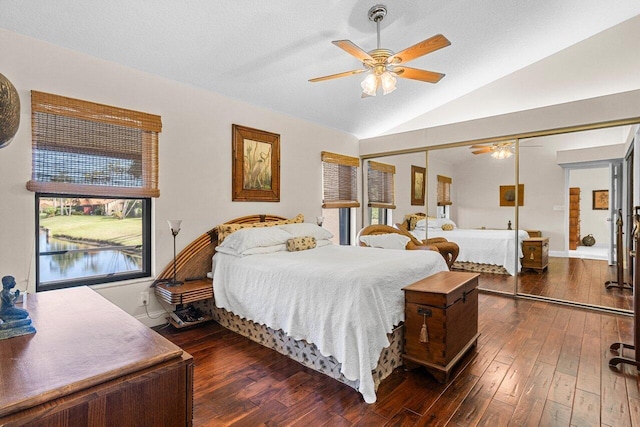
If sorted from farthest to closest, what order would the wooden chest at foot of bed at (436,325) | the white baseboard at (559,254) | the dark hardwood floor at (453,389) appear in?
1. the white baseboard at (559,254)
2. the wooden chest at foot of bed at (436,325)
3. the dark hardwood floor at (453,389)

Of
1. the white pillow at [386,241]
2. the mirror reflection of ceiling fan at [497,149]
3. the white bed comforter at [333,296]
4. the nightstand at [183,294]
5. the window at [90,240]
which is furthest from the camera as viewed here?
the white pillow at [386,241]

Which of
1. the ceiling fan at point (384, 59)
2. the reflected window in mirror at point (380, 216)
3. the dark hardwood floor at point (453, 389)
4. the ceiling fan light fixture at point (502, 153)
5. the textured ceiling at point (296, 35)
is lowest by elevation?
the dark hardwood floor at point (453, 389)

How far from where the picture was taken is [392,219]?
210 inches

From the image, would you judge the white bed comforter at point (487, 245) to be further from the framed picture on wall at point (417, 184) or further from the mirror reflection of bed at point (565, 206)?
the framed picture on wall at point (417, 184)

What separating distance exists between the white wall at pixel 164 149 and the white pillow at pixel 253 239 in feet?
1.45

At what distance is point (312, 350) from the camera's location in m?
2.35

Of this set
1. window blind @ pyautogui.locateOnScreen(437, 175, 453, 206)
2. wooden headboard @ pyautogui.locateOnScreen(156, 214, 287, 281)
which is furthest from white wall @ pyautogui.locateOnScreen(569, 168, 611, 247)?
wooden headboard @ pyautogui.locateOnScreen(156, 214, 287, 281)

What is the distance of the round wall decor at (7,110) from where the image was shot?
845 millimetres

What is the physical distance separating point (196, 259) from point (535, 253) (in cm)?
430

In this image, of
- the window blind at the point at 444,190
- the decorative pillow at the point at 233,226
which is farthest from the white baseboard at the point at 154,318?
the window blind at the point at 444,190

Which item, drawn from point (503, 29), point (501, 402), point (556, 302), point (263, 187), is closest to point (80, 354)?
point (501, 402)

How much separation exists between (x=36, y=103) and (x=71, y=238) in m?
1.12

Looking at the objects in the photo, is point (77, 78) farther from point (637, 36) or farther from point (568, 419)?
point (637, 36)

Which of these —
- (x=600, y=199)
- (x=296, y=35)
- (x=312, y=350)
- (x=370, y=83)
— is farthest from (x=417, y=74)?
(x=600, y=199)
